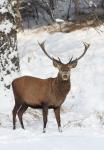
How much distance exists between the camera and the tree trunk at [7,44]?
1188 cm

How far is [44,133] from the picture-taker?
32.4 feet

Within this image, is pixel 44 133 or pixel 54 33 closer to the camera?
pixel 44 133

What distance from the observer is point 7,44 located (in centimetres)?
1203

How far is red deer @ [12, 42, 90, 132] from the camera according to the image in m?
10.2

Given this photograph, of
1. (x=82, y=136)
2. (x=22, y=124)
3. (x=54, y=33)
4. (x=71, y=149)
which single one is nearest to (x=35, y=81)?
(x=22, y=124)

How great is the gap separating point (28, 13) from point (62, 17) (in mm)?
940

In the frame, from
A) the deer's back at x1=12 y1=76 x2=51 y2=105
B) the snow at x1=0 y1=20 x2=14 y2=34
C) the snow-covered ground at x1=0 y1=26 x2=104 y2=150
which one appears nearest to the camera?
the snow-covered ground at x1=0 y1=26 x2=104 y2=150

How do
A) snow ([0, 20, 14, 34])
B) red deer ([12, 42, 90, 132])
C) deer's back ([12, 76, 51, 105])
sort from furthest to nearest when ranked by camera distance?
snow ([0, 20, 14, 34]), deer's back ([12, 76, 51, 105]), red deer ([12, 42, 90, 132])

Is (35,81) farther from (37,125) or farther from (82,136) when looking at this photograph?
(82,136)

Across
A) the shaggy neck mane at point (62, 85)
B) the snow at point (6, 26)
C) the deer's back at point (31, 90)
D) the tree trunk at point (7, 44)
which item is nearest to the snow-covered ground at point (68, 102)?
the tree trunk at point (7, 44)

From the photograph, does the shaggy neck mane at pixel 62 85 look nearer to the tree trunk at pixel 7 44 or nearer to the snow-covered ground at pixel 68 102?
the snow-covered ground at pixel 68 102

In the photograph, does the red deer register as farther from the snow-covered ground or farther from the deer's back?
the snow-covered ground

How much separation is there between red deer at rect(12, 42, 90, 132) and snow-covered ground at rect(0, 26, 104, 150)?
425mm

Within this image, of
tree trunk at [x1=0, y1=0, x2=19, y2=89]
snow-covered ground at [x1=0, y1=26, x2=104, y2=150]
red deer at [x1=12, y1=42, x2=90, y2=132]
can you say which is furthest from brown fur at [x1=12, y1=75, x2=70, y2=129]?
tree trunk at [x1=0, y1=0, x2=19, y2=89]
